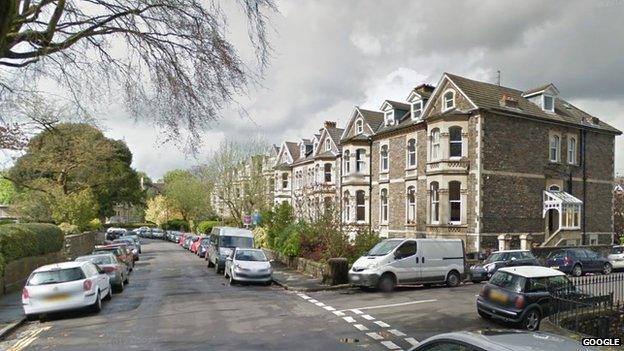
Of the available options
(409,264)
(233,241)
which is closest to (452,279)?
(409,264)

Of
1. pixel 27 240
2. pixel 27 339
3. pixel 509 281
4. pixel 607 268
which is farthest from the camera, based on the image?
pixel 607 268

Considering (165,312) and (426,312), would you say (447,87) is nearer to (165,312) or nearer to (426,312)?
(426,312)

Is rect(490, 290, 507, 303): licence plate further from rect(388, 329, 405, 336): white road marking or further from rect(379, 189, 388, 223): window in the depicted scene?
rect(379, 189, 388, 223): window

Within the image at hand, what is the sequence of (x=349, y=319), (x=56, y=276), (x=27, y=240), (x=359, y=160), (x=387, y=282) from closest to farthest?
1. (x=349, y=319)
2. (x=56, y=276)
3. (x=387, y=282)
4. (x=27, y=240)
5. (x=359, y=160)

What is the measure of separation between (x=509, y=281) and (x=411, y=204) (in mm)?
20272

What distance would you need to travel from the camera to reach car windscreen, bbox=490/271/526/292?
36.6 feet

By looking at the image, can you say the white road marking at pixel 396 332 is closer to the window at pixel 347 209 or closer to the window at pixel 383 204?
the window at pixel 383 204

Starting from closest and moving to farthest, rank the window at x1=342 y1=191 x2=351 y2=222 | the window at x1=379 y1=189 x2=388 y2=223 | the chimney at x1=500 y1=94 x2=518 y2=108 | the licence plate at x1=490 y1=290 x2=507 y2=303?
the licence plate at x1=490 y1=290 x2=507 y2=303, the chimney at x1=500 y1=94 x2=518 y2=108, the window at x1=379 y1=189 x2=388 y2=223, the window at x1=342 y1=191 x2=351 y2=222

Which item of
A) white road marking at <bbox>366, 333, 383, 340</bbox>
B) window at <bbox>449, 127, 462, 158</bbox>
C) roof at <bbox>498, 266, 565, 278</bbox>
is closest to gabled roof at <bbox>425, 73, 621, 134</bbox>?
window at <bbox>449, 127, 462, 158</bbox>

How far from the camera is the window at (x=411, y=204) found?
31.3 meters

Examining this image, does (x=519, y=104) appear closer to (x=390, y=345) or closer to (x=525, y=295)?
(x=525, y=295)

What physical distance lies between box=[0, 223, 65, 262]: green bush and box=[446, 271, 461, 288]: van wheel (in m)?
17.0

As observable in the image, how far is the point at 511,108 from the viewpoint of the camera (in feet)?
93.9

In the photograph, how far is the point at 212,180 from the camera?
5016cm
